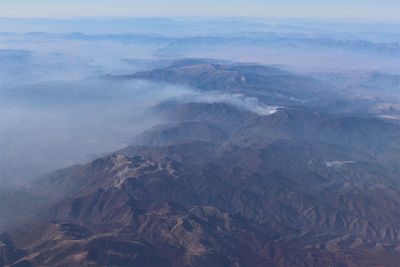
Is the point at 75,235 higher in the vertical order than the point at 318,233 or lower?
higher

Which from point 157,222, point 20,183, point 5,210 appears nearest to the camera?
point 157,222

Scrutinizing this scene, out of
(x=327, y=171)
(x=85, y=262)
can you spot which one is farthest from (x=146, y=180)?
(x=327, y=171)

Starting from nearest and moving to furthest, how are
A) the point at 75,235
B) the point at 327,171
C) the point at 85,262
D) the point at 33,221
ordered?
the point at 85,262, the point at 75,235, the point at 33,221, the point at 327,171

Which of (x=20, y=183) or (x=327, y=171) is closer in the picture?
(x=20, y=183)

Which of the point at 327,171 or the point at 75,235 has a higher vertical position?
the point at 75,235

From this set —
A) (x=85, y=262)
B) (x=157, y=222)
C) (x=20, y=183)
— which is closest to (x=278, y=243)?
(x=157, y=222)

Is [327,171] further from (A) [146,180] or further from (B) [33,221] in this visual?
(B) [33,221]

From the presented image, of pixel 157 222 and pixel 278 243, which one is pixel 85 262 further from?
pixel 278 243

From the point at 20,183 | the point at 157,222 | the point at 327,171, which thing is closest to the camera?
the point at 157,222

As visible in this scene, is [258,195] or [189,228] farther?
[258,195]
